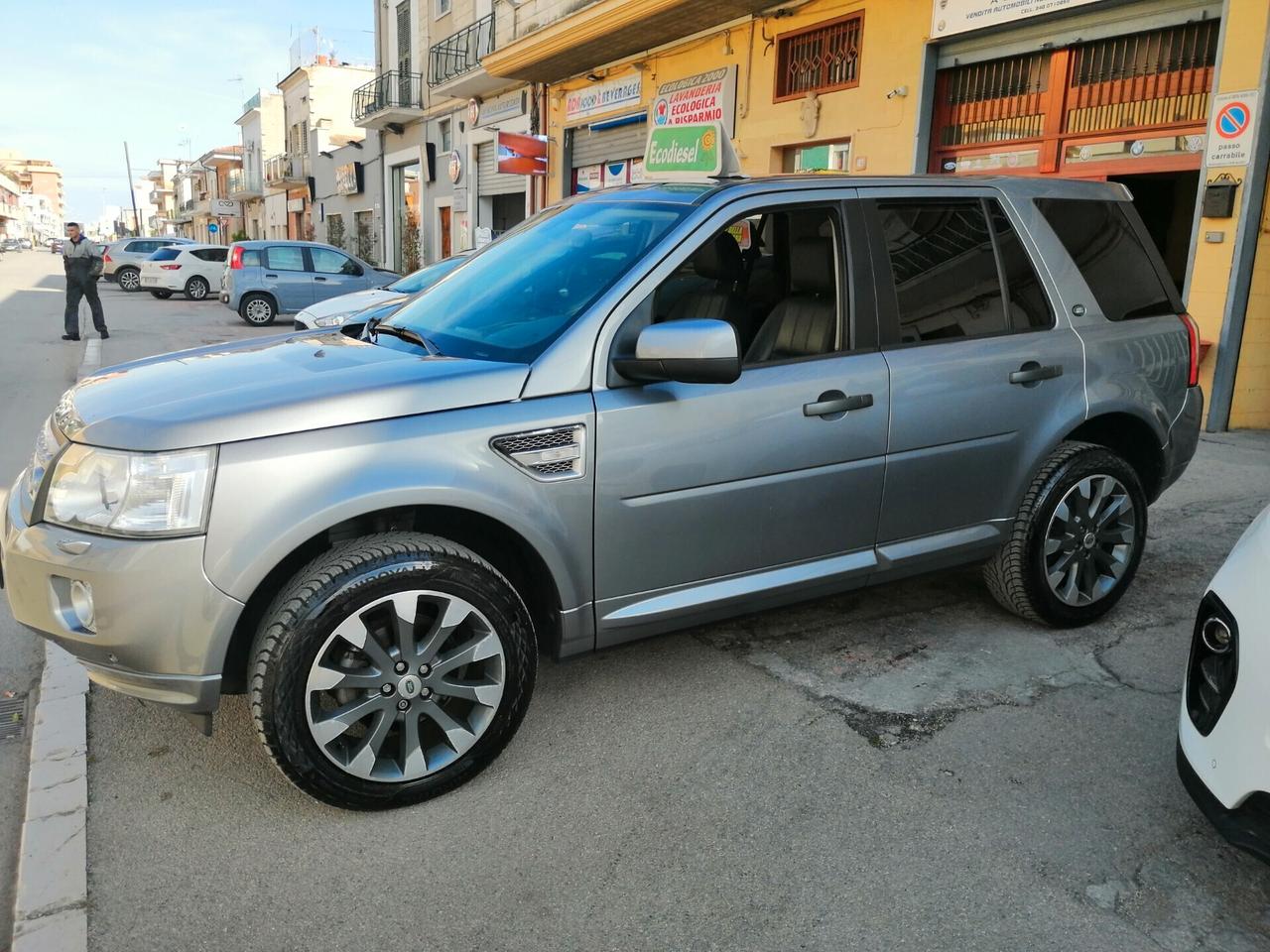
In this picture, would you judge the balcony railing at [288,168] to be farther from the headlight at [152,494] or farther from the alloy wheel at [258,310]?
the headlight at [152,494]

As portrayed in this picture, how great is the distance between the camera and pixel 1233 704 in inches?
88.0

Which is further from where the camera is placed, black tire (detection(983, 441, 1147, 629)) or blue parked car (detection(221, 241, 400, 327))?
blue parked car (detection(221, 241, 400, 327))

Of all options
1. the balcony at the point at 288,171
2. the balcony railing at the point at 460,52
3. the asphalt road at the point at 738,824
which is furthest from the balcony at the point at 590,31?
the balcony at the point at 288,171

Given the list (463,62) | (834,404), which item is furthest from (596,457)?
(463,62)

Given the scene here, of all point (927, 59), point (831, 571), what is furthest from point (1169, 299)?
point (927, 59)

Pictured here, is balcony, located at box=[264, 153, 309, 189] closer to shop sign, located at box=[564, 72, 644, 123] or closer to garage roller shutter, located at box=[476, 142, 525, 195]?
garage roller shutter, located at box=[476, 142, 525, 195]

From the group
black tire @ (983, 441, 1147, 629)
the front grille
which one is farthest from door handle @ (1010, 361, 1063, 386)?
the front grille

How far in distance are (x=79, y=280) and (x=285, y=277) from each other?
3.76 m

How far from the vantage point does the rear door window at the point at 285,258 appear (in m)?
18.2

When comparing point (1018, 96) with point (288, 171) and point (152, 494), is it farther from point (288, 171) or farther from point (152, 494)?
point (288, 171)

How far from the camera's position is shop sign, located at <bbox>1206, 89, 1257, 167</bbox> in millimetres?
7809

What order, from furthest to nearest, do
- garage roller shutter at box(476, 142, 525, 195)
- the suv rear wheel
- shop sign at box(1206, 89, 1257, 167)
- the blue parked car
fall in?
the suv rear wheel, garage roller shutter at box(476, 142, 525, 195), the blue parked car, shop sign at box(1206, 89, 1257, 167)

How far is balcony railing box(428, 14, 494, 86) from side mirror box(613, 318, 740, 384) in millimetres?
19927

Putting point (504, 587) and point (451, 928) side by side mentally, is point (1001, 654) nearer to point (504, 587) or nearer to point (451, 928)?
point (504, 587)
